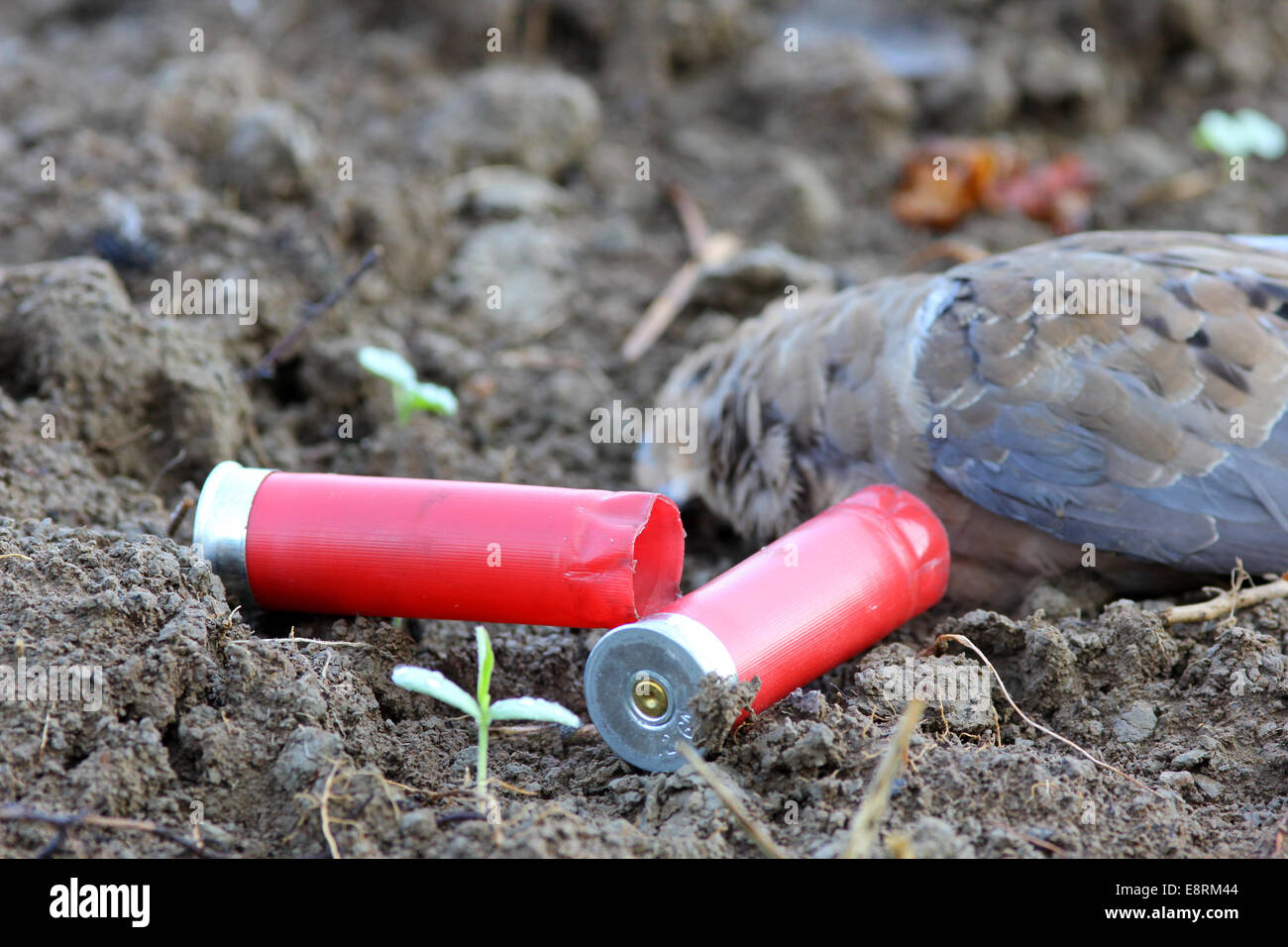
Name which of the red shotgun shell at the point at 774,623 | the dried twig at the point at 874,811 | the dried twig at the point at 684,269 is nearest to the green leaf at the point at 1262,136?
the dried twig at the point at 684,269

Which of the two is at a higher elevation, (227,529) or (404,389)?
(404,389)

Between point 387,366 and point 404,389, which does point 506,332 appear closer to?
point 404,389

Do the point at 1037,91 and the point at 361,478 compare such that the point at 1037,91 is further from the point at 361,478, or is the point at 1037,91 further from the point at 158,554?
the point at 158,554

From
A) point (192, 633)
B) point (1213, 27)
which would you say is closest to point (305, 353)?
point (192, 633)

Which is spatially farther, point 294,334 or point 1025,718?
point 294,334

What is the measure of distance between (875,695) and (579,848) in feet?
2.76

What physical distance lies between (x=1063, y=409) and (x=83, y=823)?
242 centimetres

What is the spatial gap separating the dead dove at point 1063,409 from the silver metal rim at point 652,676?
1202 mm

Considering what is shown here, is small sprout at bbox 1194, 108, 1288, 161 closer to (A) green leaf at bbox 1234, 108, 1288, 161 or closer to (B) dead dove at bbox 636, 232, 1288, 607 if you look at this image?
(A) green leaf at bbox 1234, 108, 1288, 161

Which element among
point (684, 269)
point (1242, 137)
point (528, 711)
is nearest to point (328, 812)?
point (528, 711)

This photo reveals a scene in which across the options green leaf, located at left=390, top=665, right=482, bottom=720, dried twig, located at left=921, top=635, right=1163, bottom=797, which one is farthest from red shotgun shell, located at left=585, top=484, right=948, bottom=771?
green leaf, located at left=390, top=665, right=482, bottom=720

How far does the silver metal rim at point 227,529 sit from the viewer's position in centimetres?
274

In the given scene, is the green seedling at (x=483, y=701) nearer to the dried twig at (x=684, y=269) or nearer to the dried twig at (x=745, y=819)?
the dried twig at (x=745, y=819)

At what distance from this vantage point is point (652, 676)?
7.88ft
